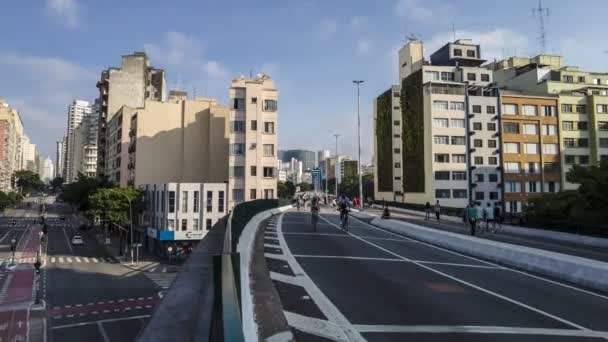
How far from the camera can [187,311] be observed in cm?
562

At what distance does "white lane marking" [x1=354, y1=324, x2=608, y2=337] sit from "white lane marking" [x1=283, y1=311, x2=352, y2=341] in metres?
0.43

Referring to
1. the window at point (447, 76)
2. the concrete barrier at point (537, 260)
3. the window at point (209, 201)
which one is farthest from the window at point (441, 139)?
A: the concrete barrier at point (537, 260)

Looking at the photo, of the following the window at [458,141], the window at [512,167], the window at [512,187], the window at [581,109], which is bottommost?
the window at [512,187]

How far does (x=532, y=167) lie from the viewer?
70.4 metres

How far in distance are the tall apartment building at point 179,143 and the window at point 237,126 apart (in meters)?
16.1

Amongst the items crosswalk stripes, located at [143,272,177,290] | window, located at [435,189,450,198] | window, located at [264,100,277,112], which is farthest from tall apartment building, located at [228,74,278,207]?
window, located at [435,189,450,198]

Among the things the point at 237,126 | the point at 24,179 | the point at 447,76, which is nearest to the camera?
the point at 237,126

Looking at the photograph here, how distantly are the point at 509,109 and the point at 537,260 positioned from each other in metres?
65.5

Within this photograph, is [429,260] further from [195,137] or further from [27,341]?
[195,137]

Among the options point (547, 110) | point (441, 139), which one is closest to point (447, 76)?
point (441, 139)

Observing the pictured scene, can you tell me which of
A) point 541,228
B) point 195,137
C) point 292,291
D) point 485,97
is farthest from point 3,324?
point 485,97

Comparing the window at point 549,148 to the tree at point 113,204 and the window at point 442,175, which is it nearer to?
the window at point 442,175

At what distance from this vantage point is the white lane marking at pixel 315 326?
21.2 feet

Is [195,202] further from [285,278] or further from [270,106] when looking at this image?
[285,278]
